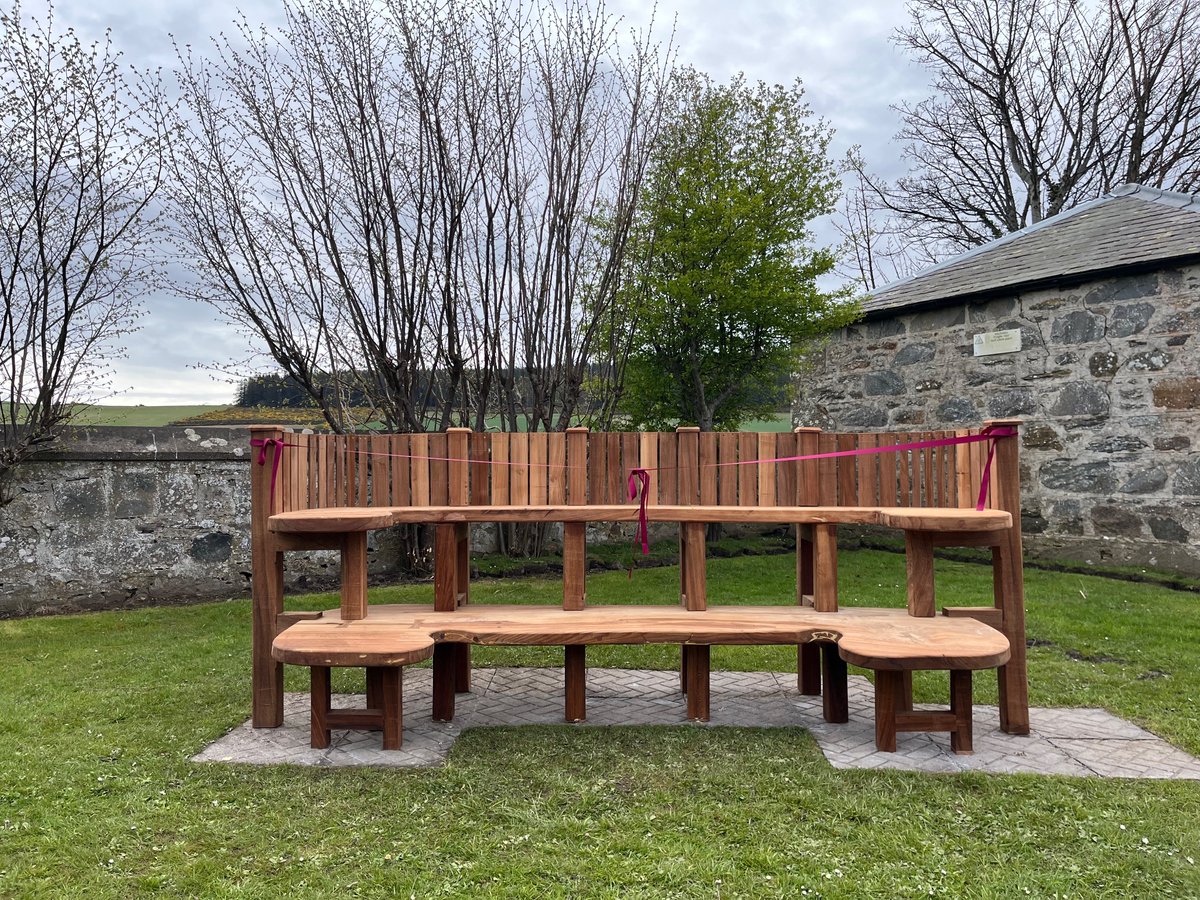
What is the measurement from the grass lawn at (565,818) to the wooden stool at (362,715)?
0.31 meters

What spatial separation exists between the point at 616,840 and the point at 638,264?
785cm

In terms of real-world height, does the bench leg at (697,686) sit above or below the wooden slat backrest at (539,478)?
below

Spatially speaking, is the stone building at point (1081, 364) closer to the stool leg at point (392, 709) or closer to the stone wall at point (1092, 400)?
the stone wall at point (1092, 400)

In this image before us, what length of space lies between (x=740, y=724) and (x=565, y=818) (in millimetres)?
1455

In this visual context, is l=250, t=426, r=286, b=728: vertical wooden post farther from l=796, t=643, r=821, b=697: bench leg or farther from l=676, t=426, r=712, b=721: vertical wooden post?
l=796, t=643, r=821, b=697: bench leg

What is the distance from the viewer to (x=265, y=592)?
417 cm

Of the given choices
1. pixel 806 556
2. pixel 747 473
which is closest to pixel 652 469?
pixel 747 473

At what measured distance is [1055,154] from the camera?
58.5ft

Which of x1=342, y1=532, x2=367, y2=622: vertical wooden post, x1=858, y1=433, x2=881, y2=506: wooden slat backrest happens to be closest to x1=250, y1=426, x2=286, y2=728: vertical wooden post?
x1=342, y1=532, x2=367, y2=622: vertical wooden post

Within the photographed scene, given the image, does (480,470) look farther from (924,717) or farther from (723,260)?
(723,260)

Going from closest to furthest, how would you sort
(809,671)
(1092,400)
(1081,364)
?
(809,671) < (1092,400) < (1081,364)

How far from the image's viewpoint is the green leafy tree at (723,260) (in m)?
9.54

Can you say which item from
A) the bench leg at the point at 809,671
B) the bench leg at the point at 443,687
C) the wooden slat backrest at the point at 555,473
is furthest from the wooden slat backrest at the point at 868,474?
the bench leg at the point at 443,687

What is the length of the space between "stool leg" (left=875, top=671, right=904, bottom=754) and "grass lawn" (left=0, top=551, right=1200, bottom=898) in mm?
329
